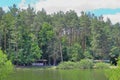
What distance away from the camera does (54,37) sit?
106625 millimetres

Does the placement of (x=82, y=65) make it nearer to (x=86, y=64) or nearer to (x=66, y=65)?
(x=86, y=64)

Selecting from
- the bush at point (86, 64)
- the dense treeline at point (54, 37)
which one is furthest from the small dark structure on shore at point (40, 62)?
the bush at point (86, 64)

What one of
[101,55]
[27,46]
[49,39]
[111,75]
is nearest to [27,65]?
[27,46]

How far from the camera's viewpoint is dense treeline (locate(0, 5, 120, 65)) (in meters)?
96.8

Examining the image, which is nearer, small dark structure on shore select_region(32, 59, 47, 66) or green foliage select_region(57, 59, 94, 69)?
green foliage select_region(57, 59, 94, 69)

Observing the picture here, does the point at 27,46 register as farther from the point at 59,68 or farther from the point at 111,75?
the point at 111,75

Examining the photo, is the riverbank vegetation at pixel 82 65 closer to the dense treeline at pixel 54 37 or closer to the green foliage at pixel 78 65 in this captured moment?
the green foliage at pixel 78 65

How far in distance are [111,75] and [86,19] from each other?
93.5 meters

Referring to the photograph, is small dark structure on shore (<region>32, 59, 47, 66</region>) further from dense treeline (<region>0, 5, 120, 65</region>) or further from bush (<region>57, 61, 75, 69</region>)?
bush (<region>57, 61, 75, 69</region>)

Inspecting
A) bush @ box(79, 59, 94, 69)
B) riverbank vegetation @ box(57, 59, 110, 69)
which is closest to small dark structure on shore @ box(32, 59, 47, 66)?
riverbank vegetation @ box(57, 59, 110, 69)

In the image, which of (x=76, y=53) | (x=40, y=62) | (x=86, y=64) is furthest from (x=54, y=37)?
(x=86, y=64)

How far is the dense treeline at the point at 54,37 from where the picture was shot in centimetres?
9675

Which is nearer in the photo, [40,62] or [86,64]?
[86,64]

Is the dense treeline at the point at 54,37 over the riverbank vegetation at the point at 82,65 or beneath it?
over
